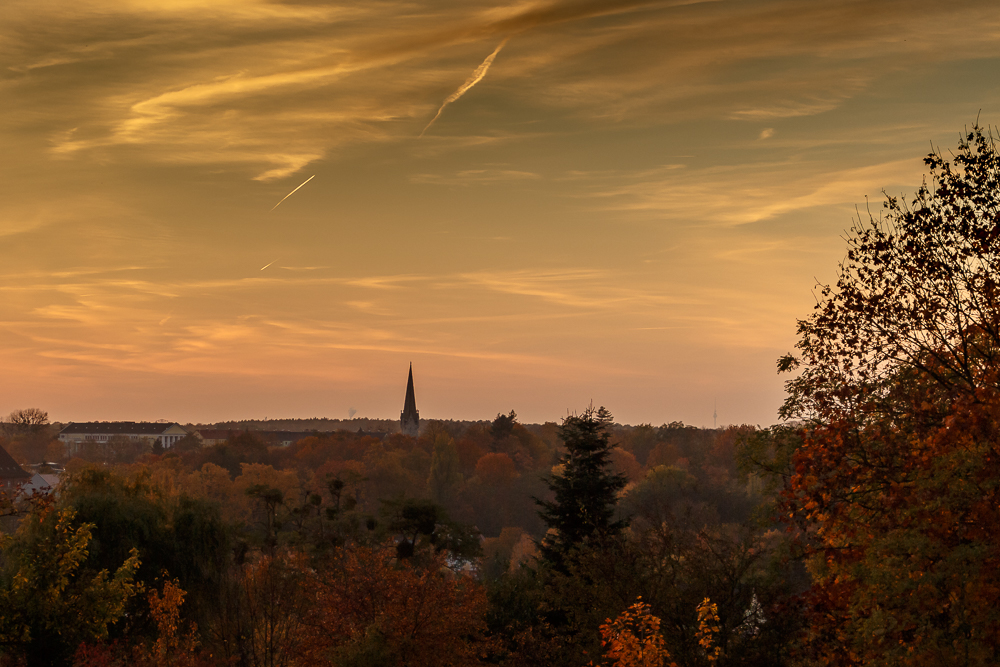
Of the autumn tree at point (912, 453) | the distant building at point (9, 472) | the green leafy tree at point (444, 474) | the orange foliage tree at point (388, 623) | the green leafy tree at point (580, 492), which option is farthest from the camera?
the green leafy tree at point (444, 474)

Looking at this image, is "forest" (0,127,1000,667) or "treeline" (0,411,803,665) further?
"treeline" (0,411,803,665)

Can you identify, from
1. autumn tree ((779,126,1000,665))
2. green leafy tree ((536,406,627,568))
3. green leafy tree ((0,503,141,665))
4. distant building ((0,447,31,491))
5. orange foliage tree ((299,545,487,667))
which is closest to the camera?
autumn tree ((779,126,1000,665))

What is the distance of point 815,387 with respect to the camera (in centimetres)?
1927

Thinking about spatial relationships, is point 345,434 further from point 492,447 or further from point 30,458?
point 30,458

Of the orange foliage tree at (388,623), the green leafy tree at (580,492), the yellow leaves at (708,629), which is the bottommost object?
the orange foliage tree at (388,623)

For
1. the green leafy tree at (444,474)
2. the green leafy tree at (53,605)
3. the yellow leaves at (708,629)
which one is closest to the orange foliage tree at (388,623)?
the green leafy tree at (53,605)

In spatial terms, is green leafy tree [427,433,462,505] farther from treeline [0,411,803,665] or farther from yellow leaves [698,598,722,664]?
yellow leaves [698,598,722,664]

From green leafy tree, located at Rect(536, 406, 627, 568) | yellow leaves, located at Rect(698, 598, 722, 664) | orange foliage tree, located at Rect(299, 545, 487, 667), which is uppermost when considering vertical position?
green leafy tree, located at Rect(536, 406, 627, 568)

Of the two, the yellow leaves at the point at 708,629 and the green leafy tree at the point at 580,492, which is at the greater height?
the green leafy tree at the point at 580,492

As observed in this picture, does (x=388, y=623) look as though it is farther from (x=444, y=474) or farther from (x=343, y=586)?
(x=444, y=474)

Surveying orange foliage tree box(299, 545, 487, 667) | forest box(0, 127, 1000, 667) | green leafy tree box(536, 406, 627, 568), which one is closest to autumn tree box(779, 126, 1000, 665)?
forest box(0, 127, 1000, 667)

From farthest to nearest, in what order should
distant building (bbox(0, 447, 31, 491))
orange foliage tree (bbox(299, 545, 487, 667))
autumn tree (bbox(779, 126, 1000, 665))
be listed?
distant building (bbox(0, 447, 31, 491)) → orange foliage tree (bbox(299, 545, 487, 667)) → autumn tree (bbox(779, 126, 1000, 665))

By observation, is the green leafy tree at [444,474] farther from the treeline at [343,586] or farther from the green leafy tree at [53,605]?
the green leafy tree at [53,605]

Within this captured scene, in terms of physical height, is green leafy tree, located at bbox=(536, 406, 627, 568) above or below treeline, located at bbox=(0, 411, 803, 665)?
above
